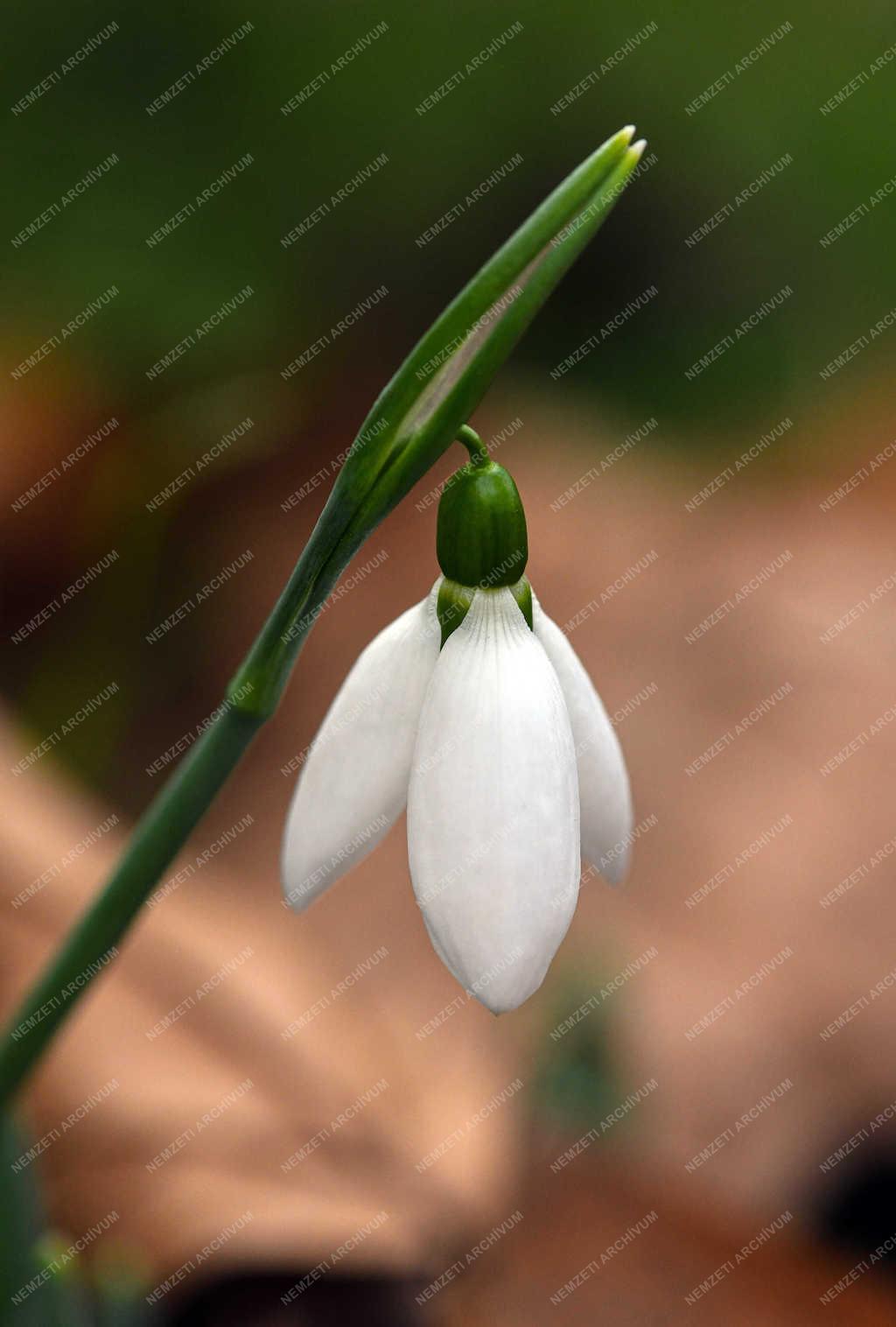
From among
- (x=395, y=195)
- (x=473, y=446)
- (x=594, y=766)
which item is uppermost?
(x=395, y=195)

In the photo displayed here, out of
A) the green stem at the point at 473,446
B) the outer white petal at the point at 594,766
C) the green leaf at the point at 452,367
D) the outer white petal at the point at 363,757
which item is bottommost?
the outer white petal at the point at 594,766

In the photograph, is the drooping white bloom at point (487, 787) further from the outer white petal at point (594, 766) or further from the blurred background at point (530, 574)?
the blurred background at point (530, 574)

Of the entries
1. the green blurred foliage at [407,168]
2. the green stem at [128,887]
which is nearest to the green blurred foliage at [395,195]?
the green blurred foliage at [407,168]

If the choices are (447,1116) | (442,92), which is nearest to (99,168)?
(442,92)

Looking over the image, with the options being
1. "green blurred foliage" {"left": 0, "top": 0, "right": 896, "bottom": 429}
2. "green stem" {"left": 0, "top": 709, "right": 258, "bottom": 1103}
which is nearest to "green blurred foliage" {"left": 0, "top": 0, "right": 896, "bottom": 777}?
"green blurred foliage" {"left": 0, "top": 0, "right": 896, "bottom": 429}

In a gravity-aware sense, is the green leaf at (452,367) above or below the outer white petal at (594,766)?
above

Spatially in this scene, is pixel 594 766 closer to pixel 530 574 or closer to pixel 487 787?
pixel 487 787

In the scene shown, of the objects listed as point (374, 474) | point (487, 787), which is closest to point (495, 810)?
point (487, 787)
